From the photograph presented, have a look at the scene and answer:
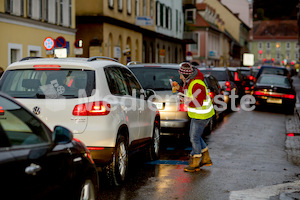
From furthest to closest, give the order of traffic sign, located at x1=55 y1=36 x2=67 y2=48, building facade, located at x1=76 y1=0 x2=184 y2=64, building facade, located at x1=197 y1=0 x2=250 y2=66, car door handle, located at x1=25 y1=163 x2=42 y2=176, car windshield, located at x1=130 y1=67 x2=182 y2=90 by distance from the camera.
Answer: building facade, located at x1=197 y1=0 x2=250 y2=66 → building facade, located at x1=76 y1=0 x2=184 y2=64 → traffic sign, located at x1=55 y1=36 x2=67 y2=48 → car windshield, located at x1=130 y1=67 x2=182 y2=90 → car door handle, located at x1=25 y1=163 x2=42 y2=176

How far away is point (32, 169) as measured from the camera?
4.07 meters

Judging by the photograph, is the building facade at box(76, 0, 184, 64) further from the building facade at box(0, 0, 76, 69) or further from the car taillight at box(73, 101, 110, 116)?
the car taillight at box(73, 101, 110, 116)

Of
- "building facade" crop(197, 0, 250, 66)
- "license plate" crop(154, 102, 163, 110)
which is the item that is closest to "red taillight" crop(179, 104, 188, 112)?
"license plate" crop(154, 102, 163, 110)

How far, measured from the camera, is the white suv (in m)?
7.05

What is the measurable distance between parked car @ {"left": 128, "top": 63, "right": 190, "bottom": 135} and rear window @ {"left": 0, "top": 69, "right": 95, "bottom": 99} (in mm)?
4054

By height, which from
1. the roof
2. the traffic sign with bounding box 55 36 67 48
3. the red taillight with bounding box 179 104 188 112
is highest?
the roof

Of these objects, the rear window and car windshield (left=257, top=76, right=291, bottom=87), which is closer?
the rear window

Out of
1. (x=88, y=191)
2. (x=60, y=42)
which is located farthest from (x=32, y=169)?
(x=60, y=42)

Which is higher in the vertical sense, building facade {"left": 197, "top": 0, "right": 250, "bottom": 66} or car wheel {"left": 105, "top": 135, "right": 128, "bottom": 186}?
building facade {"left": 197, "top": 0, "right": 250, "bottom": 66}

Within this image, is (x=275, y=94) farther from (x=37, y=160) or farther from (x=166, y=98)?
(x=37, y=160)

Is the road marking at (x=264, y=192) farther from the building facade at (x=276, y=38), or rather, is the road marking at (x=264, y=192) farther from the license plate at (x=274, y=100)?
the building facade at (x=276, y=38)

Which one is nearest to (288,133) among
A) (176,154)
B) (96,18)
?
(176,154)

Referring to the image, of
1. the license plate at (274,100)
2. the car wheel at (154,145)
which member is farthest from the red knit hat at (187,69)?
the license plate at (274,100)

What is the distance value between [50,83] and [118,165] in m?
1.43
